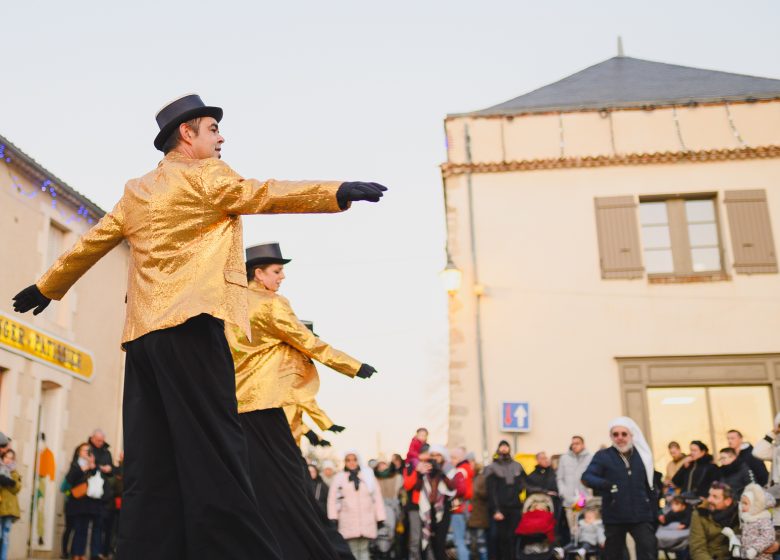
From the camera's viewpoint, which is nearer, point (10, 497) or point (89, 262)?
point (89, 262)

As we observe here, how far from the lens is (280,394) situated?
5992 mm

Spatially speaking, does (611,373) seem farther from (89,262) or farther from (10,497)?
(89,262)

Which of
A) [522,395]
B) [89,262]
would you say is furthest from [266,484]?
[522,395]

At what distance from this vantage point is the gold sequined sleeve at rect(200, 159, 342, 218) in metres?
3.77

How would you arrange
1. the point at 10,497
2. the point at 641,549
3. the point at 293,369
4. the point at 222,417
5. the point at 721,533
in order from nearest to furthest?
the point at 222,417 → the point at 293,369 → the point at 641,549 → the point at 721,533 → the point at 10,497

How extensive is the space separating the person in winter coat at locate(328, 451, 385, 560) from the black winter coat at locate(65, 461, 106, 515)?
12.0 feet

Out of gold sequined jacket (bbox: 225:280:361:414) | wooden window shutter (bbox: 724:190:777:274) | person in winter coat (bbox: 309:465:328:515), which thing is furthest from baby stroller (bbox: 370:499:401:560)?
gold sequined jacket (bbox: 225:280:361:414)

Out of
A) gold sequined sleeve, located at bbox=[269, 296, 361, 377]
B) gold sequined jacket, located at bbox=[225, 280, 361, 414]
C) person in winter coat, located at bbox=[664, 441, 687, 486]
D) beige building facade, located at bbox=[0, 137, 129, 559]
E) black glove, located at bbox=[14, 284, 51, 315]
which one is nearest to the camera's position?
black glove, located at bbox=[14, 284, 51, 315]

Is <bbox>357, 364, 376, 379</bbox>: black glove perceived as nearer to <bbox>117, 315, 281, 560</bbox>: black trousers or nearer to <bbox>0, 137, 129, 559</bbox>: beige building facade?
<bbox>117, 315, 281, 560</bbox>: black trousers

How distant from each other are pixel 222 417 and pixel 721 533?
9.16 m

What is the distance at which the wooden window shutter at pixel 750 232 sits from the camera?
727 inches

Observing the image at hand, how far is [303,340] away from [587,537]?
806 cm

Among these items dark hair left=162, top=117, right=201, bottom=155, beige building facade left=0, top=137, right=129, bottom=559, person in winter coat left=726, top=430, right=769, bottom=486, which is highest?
beige building facade left=0, top=137, right=129, bottom=559

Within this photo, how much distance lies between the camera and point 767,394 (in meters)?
17.9
